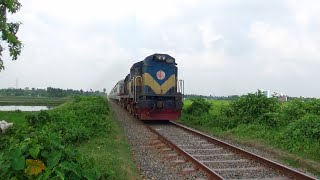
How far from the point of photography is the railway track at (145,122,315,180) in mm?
8231

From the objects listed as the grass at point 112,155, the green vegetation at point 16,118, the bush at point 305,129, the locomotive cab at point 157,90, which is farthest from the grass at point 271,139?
the green vegetation at point 16,118

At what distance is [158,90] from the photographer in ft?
69.9

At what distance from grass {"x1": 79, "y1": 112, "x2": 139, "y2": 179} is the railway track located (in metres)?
1.48

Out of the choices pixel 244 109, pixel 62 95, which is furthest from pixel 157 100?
pixel 62 95

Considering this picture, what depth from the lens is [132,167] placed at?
9203 millimetres

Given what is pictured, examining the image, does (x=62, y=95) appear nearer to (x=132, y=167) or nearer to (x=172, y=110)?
(x=172, y=110)

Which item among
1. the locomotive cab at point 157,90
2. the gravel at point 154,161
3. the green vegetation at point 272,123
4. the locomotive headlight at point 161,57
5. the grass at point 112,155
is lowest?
the gravel at point 154,161

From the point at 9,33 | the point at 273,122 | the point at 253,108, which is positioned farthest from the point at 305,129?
the point at 9,33

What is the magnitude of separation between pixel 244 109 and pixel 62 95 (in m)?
83.4

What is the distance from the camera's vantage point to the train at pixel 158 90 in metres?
20.8

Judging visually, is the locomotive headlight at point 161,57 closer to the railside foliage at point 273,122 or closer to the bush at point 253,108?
the railside foliage at point 273,122

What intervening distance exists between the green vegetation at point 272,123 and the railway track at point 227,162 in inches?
47.4

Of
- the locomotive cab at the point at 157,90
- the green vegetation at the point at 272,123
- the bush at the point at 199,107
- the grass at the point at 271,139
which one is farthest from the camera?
the bush at the point at 199,107

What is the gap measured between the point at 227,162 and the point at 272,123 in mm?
7240
